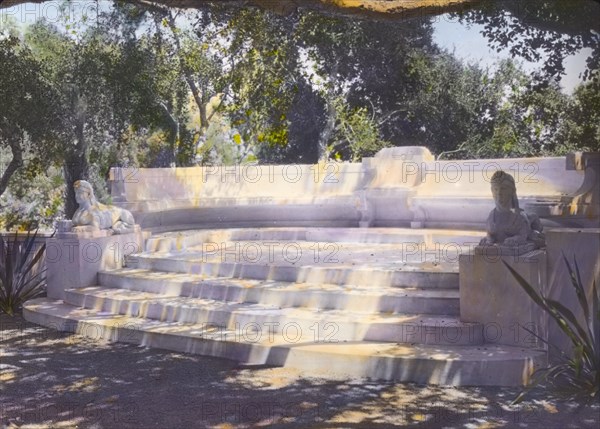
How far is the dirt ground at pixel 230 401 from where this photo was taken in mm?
4832

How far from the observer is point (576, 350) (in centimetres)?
512

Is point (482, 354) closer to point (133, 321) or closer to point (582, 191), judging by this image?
point (133, 321)

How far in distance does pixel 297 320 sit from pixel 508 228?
210 centimetres

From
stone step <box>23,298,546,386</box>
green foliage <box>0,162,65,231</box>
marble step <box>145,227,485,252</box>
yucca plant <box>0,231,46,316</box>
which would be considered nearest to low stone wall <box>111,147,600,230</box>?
marble step <box>145,227,485,252</box>

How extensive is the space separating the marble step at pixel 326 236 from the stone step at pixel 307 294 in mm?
2059

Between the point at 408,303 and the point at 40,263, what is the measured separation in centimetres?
605

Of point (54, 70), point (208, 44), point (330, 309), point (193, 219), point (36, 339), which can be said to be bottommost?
point (36, 339)

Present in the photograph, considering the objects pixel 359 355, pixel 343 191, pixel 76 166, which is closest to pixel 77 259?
pixel 359 355

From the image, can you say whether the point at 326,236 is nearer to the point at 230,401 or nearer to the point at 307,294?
the point at 307,294

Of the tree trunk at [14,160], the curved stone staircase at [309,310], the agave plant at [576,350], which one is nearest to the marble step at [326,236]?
the curved stone staircase at [309,310]

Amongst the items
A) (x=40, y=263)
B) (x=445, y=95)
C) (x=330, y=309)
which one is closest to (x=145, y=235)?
(x=40, y=263)

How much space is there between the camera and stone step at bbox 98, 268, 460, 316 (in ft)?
22.0

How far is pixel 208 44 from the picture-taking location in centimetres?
1797

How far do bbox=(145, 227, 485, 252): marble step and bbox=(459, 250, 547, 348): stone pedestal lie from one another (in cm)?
356
